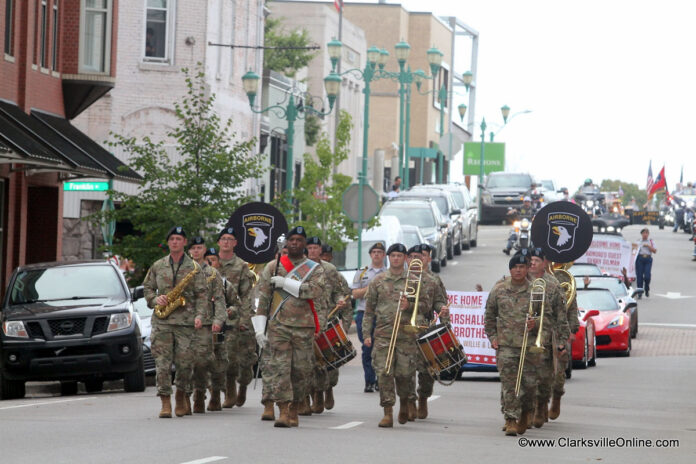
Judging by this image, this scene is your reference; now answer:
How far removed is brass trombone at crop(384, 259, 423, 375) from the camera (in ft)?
47.4

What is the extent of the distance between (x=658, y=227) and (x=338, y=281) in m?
62.6

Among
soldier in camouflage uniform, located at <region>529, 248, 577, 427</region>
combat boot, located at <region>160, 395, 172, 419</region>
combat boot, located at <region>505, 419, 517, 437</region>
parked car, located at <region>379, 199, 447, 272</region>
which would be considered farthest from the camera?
parked car, located at <region>379, 199, 447, 272</region>

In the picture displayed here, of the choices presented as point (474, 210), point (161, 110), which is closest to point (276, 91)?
point (474, 210)

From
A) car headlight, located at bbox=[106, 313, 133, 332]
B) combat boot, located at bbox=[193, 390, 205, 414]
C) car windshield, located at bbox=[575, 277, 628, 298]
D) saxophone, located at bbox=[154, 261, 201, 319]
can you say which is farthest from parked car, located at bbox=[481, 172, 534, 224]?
saxophone, located at bbox=[154, 261, 201, 319]

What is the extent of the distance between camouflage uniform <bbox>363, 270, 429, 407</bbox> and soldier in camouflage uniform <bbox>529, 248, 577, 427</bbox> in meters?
1.24

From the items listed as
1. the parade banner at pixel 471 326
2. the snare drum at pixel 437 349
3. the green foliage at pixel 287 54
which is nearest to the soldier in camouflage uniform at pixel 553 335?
the snare drum at pixel 437 349

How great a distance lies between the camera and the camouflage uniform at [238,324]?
51.2 ft

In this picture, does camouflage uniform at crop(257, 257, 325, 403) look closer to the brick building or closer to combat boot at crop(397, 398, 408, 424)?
combat boot at crop(397, 398, 408, 424)

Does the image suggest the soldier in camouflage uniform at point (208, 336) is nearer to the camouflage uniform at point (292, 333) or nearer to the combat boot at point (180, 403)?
the combat boot at point (180, 403)

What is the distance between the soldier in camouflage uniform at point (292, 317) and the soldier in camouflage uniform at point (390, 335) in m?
0.77

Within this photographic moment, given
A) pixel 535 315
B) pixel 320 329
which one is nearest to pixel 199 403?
pixel 320 329

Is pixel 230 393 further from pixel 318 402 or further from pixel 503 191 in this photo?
pixel 503 191

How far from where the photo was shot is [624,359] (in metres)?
27.6

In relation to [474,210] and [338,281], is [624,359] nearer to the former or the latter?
[338,281]
